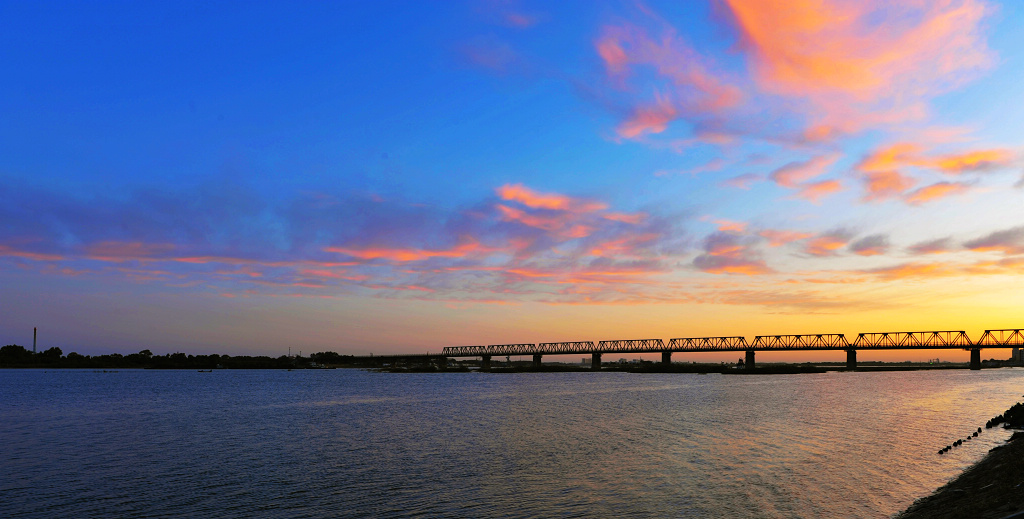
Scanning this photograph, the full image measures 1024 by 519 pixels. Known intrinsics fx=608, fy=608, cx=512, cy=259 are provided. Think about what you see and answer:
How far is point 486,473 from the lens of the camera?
128ft

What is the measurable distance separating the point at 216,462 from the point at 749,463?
37.4 meters

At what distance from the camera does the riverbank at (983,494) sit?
77.3 ft

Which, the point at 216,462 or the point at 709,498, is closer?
the point at 709,498

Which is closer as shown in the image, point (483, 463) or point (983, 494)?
point (983, 494)

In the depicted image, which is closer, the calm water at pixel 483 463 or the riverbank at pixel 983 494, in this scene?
the riverbank at pixel 983 494

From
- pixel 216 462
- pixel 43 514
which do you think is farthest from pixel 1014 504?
pixel 216 462

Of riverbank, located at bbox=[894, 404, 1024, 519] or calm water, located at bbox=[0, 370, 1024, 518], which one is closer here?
riverbank, located at bbox=[894, 404, 1024, 519]

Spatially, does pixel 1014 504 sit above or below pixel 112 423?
above

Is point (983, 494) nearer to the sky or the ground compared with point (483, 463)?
nearer to the sky

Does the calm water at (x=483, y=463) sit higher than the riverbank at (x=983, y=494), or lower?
lower

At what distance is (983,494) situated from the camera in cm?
2731

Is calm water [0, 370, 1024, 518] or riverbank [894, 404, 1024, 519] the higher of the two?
riverbank [894, 404, 1024, 519]

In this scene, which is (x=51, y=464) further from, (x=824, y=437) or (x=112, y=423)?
(x=824, y=437)

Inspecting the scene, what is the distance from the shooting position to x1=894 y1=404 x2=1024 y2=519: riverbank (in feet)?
77.3
